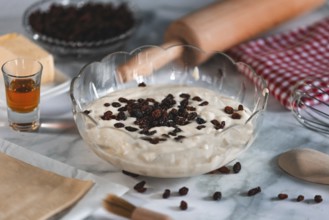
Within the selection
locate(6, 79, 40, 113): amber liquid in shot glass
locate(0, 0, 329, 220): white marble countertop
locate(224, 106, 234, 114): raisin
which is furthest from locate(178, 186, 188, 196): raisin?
locate(6, 79, 40, 113): amber liquid in shot glass

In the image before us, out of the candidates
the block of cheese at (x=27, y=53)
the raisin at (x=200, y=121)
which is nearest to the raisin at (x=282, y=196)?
the raisin at (x=200, y=121)

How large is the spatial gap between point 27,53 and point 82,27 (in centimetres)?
24

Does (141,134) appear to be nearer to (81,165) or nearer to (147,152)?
(147,152)

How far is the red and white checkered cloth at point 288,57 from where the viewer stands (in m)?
1.97

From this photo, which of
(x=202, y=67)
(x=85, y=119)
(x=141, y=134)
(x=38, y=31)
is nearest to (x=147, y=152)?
(x=141, y=134)

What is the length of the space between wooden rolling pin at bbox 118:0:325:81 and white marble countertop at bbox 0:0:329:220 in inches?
9.5

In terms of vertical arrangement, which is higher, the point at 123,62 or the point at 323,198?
the point at 123,62

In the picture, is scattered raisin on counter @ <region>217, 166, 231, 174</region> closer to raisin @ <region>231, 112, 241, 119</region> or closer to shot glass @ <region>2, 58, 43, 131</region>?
raisin @ <region>231, 112, 241, 119</region>

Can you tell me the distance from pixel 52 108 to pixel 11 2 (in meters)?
0.71

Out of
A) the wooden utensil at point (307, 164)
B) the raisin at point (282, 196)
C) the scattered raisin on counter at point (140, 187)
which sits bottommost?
the raisin at point (282, 196)

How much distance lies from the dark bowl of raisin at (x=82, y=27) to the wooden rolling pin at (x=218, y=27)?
0.15 meters

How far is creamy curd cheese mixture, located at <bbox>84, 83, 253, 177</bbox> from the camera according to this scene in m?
1.50

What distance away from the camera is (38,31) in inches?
84.3

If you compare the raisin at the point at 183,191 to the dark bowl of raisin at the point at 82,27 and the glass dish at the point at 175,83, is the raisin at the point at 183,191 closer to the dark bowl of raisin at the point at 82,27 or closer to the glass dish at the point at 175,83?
the glass dish at the point at 175,83
